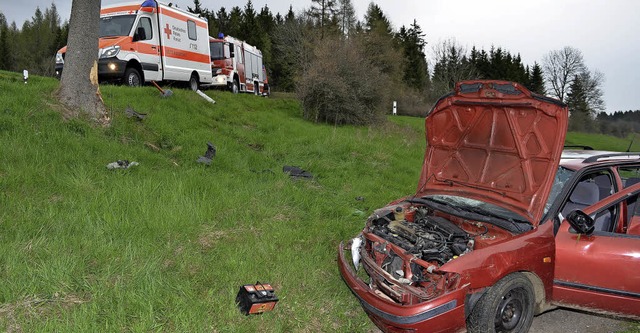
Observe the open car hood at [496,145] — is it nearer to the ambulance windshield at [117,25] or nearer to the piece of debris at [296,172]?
the piece of debris at [296,172]


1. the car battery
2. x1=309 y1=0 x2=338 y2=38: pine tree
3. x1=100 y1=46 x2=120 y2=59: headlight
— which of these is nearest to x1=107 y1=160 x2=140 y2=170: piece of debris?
the car battery

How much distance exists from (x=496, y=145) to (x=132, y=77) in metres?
10.4

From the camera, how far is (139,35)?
1185 cm

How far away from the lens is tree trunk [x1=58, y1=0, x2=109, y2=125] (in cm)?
768

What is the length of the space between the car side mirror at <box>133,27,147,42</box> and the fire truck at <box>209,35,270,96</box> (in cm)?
529

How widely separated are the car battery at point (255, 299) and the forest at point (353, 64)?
12277 mm

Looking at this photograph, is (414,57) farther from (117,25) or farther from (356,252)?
(356,252)

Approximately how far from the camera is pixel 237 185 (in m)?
6.61

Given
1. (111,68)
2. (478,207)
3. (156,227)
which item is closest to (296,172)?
(156,227)

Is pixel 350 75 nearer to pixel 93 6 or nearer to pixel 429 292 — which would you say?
pixel 93 6

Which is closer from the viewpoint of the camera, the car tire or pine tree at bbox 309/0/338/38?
the car tire

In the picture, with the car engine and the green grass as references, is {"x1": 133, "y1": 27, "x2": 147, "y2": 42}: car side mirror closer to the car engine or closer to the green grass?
the green grass

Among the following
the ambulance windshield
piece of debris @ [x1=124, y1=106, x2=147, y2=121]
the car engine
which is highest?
the ambulance windshield

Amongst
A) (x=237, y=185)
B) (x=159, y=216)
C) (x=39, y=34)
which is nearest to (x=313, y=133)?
(x=237, y=185)
